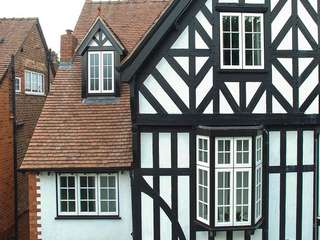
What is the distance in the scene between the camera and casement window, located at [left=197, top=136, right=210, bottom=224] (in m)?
9.71

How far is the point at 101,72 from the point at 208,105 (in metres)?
4.39

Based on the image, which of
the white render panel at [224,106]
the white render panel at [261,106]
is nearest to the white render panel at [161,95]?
the white render panel at [224,106]

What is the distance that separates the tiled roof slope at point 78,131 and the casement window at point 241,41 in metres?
2.17

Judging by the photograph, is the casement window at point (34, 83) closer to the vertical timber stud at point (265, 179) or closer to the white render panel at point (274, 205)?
the vertical timber stud at point (265, 179)

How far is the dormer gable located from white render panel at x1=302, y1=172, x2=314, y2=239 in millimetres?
6638

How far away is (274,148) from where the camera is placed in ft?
33.8

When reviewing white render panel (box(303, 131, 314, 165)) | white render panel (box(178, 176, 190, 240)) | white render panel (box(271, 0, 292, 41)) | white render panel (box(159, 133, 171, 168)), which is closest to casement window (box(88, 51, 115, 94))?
white render panel (box(159, 133, 171, 168))

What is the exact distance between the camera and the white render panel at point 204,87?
9.96m

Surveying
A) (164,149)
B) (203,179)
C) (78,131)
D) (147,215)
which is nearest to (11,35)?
(78,131)

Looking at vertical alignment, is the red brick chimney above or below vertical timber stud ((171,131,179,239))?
above

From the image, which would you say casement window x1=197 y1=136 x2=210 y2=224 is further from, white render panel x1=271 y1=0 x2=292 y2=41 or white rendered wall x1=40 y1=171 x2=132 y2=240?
white render panel x1=271 y1=0 x2=292 y2=41

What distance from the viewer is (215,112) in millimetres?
10000

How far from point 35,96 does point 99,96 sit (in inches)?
283

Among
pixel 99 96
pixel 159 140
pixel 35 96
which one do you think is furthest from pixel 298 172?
pixel 35 96
